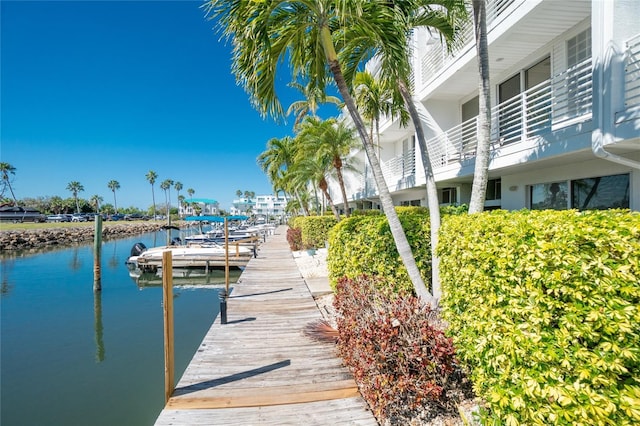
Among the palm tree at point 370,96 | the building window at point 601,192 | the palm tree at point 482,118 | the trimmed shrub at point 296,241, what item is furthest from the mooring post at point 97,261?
the building window at point 601,192

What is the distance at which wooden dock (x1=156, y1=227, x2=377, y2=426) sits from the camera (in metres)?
3.71

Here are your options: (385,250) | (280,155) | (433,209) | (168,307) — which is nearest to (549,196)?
(433,209)

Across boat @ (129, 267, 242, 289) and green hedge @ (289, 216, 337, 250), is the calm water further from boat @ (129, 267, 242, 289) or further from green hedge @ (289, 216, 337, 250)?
green hedge @ (289, 216, 337, 250)

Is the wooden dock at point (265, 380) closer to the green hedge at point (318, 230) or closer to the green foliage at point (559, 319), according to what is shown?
the green foliage at point (559, 319)

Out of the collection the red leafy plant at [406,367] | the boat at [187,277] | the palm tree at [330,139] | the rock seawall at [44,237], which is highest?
the palm tree at [330,139]

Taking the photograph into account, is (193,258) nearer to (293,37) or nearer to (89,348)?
(89,348)

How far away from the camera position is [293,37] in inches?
224

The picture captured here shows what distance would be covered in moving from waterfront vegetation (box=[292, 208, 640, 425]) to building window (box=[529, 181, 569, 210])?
5631mm

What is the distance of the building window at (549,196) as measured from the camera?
7.88 meters

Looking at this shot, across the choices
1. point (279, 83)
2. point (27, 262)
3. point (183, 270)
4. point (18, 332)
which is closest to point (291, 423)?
point (279, 83)

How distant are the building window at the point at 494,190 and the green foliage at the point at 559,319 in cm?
858

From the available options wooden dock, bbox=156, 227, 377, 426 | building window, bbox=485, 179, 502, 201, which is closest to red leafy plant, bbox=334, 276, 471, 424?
wooden dock, bbox=156, 227, 377, 426

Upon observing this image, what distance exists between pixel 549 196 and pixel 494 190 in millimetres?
2634

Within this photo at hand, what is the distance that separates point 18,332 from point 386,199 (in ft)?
42.6
